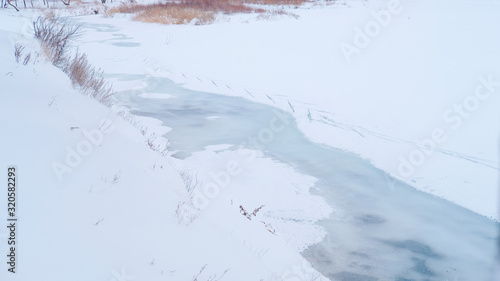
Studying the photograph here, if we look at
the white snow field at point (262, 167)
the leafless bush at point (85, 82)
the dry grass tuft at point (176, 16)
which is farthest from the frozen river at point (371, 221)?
the dry grass tuft at point (176, 16)

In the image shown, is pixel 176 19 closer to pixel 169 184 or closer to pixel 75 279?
pixel 169 184

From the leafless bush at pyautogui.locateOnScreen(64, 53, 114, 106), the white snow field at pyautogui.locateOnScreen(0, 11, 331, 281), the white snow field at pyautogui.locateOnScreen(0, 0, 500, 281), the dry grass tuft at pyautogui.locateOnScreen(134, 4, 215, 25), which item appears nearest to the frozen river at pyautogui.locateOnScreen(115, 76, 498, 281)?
the white snow field at pyautogui.locateOnScreen(0, 0, 500, 281)

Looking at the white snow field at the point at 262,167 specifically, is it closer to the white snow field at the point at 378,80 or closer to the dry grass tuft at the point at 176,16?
the white snow field at the point at 378,80

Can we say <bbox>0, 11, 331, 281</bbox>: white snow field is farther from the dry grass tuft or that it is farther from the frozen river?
the dry grass tuft

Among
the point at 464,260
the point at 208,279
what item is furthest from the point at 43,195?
the point at 464,260

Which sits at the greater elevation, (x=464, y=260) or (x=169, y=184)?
(x=169, y=184)

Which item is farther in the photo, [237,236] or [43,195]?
[237,236]

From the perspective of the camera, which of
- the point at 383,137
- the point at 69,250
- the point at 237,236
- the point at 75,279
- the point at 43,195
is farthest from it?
the point at 383,137

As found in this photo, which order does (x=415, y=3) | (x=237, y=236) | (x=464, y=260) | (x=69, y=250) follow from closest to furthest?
(x=69, y=250), (x=237, y=236), (x=464, y=260), (x=415, y=3)
